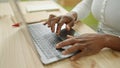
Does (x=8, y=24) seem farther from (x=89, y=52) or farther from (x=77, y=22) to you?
(x=89, y=52)

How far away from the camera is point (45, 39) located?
A: 0.88 metres

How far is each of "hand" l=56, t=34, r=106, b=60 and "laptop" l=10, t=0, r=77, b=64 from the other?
1.0 inches

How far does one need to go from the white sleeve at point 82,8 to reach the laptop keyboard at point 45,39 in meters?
0.30

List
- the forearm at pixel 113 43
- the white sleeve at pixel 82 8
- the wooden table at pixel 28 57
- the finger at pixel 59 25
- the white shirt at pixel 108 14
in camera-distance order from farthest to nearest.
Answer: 1. the white sleeve at pixel 82 8
2. the white shirt at pixel 108 14
3. the finger at pixel 59 25
4. the forearm at pixel 113 43
5. the wooden table at pixel 28 57

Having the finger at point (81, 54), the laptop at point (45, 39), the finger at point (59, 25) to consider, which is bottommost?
the finger at point (81, 54)

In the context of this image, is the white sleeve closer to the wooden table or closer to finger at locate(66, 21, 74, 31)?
finger at locate(66, 21, 74, 31)

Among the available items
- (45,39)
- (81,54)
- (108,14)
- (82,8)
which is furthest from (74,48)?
(82,8)

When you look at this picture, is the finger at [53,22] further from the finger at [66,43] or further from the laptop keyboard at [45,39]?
the finger at [66,43]

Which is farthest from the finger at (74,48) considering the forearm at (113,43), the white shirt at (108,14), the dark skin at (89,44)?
the white shirt at (108,14)

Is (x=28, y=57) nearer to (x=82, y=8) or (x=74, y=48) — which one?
(x=74, y=48)

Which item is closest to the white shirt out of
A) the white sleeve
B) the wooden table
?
the white sleeve

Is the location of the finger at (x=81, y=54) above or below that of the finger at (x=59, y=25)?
below

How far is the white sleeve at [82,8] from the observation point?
123cm

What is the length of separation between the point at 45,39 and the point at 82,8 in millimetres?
496
